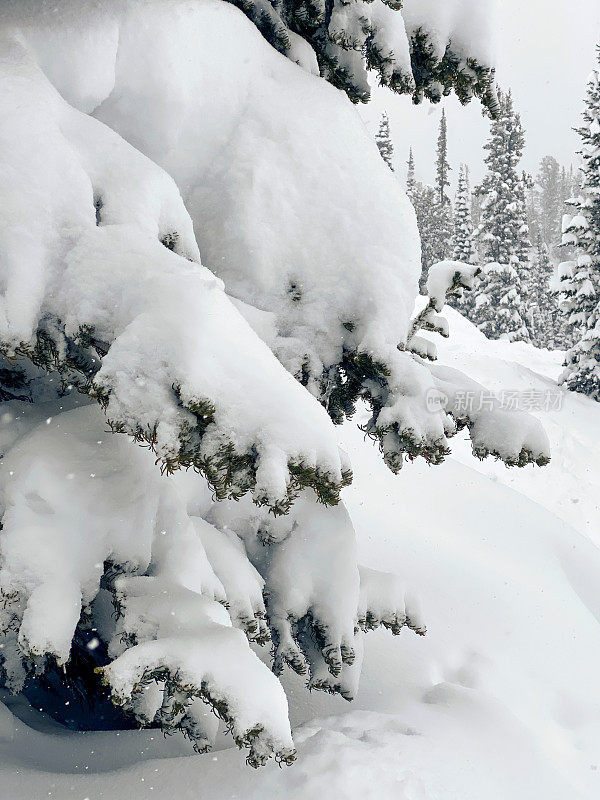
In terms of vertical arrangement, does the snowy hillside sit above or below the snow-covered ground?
above

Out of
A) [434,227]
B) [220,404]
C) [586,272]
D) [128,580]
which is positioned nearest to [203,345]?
[220,404]

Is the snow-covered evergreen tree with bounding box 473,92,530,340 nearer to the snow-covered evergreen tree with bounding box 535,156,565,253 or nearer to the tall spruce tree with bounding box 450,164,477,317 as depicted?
the tall spruce tree with bounding box 450,164,477,317

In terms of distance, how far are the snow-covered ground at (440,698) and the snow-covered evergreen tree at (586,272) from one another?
13.8 metres

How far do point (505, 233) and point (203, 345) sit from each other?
33406 mm

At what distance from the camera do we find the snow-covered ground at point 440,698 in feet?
10.6

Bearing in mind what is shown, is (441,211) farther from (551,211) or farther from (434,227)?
(551,211)

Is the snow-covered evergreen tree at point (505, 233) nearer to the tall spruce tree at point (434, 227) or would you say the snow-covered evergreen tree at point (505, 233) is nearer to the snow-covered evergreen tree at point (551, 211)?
the tall spruce tree at point (434, 227)

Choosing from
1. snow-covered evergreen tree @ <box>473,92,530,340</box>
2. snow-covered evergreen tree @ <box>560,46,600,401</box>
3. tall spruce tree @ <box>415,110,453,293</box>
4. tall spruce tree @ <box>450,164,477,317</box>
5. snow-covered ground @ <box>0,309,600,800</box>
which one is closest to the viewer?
snow-covered ground @ <box>0,309,600,800</box>

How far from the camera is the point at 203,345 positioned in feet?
6.77

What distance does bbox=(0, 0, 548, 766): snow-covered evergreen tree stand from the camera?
7.04 feet

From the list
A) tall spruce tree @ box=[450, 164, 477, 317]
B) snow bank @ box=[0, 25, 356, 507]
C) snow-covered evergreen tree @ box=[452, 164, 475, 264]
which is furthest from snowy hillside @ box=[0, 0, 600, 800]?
snow-covered evergreen tree @ box=[452, 164, 475, 264]

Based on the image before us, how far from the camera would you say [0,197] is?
2291 mm

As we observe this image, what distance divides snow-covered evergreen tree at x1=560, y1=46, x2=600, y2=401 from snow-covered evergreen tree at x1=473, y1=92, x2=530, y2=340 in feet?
35.2

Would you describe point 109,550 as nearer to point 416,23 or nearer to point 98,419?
point 98,419
